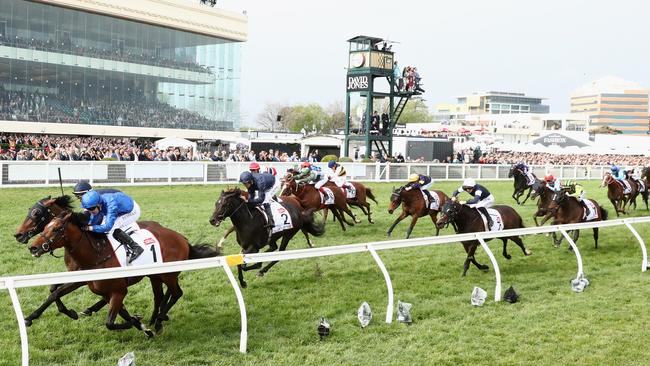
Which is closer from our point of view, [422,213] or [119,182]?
[422,213]

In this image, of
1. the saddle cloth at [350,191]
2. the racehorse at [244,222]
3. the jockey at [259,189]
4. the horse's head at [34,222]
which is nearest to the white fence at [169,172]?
the saddle cloth at [350,191]

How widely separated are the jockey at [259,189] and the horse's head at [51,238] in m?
3.18

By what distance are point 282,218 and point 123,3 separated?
33.6 metres

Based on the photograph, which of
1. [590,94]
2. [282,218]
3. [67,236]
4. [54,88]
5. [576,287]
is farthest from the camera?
[590,94]

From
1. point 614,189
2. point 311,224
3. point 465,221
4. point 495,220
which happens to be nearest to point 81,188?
point 311,224

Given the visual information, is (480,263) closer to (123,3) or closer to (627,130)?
(123,3)

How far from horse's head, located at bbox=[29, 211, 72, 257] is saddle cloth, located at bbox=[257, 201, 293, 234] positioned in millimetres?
3392

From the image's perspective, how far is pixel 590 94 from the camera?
169 meters

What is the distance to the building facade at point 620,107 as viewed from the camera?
514 feet

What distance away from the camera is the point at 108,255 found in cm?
569

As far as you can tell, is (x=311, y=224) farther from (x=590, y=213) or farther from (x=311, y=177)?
(x=590, y=213)

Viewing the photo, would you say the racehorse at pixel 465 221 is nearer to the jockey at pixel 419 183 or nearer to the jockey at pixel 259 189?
the jockey at pixel 259 189

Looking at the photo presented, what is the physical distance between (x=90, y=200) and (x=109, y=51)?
35.5 metres

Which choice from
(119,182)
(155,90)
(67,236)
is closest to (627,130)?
(155,90)
